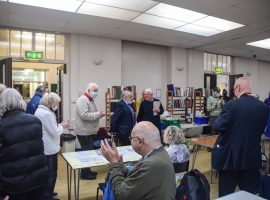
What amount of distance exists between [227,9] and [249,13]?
0.51m

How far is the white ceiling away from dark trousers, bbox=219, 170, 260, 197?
8.73 feet

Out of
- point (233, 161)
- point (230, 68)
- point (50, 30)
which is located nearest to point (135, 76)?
point (50, 30)

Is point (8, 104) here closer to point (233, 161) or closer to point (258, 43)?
point (233, 161)

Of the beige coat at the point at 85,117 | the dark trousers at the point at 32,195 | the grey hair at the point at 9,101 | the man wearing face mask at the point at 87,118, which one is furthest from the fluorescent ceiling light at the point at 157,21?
the dark trousers at the point at 32,195

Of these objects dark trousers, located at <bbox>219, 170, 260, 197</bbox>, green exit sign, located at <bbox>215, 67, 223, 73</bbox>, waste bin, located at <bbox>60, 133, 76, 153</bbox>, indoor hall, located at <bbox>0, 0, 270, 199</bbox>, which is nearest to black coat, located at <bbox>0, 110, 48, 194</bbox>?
indoor hall, located at <bbox>0, 0, 270, 199</bbox>

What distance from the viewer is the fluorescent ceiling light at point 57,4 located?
12.9 feet

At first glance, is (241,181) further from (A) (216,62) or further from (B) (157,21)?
(A) (216,62)

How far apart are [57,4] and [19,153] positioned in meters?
2.93

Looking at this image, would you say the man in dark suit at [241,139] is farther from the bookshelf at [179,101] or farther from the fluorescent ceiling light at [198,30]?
the bookshelf at [179,101]

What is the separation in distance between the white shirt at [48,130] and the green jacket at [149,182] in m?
1.54

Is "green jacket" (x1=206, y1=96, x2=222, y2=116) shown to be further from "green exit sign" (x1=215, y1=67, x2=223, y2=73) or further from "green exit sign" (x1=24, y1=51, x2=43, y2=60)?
"green exit sign" (x1=24, y1=51, x2=43, y2=60)

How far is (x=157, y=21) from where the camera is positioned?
4996 millimetres

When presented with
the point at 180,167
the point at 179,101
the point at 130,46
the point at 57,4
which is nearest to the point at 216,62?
the point at 179,101

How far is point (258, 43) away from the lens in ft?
23.6
